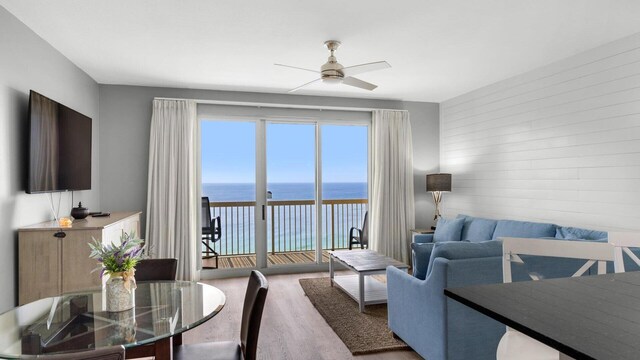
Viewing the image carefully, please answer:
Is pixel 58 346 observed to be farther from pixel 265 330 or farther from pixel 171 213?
pixel 171 213

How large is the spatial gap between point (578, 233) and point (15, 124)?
5063 millimetres

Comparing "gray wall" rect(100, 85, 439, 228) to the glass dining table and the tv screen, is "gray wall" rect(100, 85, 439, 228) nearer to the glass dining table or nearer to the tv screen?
the tv screen

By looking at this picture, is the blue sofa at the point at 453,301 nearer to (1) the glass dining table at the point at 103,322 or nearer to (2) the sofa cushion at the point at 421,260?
(2) the sofa cushion at the point at 421,260

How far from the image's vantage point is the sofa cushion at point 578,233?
139 inches

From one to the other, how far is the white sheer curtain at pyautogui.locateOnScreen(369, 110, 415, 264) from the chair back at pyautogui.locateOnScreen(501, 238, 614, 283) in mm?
3969

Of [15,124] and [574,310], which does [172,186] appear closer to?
[15,124]

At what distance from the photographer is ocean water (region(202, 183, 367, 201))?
5535mm

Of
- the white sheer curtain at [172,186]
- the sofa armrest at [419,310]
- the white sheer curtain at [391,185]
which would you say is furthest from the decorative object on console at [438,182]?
the white sheer curtain at [172,186]

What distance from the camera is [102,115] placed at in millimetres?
4957

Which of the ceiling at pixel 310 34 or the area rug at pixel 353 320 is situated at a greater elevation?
the ceiling at pixel 310 34

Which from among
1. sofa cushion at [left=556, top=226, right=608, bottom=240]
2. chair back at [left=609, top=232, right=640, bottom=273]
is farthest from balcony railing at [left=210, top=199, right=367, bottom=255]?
chair back at [left=609, top=232, right=640, bottom=273]

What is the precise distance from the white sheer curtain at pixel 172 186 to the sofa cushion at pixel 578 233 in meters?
4.39

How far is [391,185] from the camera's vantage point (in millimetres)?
5945

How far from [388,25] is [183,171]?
331cm
